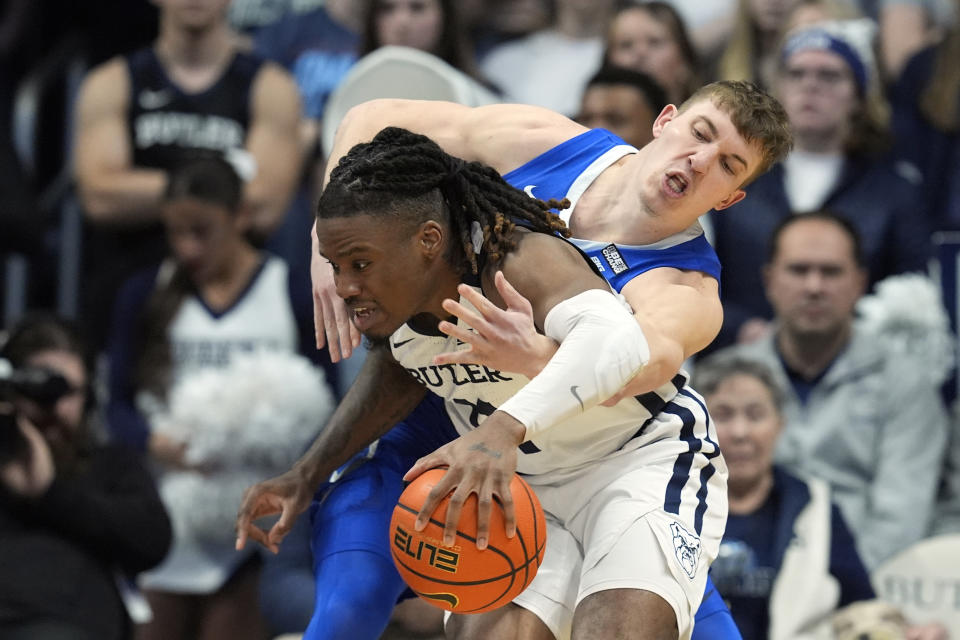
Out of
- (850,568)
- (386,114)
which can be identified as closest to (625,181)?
(386,114)

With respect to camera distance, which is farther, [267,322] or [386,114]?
[267,322]

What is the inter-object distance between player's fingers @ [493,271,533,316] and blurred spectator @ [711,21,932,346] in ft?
10.4

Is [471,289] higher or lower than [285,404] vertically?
higher

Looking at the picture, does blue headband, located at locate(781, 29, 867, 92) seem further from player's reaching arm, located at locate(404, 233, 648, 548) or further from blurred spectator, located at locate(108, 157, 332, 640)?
player's reaching arm, located at locate(404, 233, 648, 548)

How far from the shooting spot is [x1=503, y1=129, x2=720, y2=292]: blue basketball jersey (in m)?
3.55

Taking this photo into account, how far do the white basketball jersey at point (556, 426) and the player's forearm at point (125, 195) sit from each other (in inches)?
123

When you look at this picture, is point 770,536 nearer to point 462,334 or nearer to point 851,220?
point 851,220

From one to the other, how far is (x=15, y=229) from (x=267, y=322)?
4.96 ft

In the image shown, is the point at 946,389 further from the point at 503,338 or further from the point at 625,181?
the point at 503,338

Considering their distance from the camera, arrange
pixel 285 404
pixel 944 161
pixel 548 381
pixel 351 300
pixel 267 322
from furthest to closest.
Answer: pixel 944 161, pixel 267 322, pixel 285 404, pixel 351 300, pixel 548 381

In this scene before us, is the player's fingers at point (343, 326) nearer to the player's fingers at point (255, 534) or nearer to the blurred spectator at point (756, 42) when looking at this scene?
the player's fingers at point (255, 534)

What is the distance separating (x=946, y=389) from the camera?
623 cm

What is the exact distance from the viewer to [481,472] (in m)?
2.96

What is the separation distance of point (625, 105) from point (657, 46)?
2.70 feet
